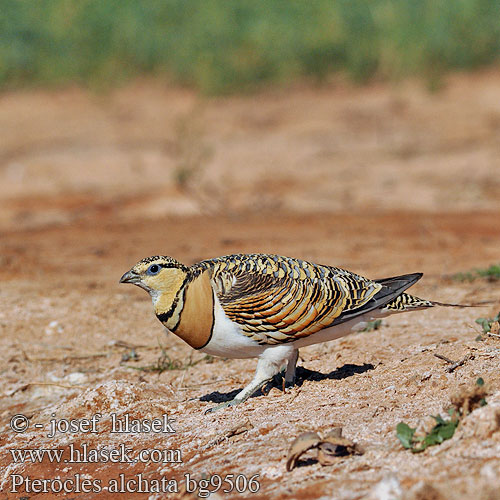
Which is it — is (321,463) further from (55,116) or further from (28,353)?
(55,116)

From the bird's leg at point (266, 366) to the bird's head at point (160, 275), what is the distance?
0.57 m

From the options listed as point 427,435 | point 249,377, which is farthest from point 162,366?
point 427,435

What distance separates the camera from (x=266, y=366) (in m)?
4.55

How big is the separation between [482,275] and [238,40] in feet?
37.8

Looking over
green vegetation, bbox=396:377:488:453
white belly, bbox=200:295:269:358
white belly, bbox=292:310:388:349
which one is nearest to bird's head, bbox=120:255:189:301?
white belly, bbox=200:295:269:358

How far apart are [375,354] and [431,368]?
83cm

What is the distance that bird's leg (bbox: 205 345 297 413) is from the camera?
14.8 feet

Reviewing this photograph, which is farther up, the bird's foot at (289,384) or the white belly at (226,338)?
the white belly at (226,338)

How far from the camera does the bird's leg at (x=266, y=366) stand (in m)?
4.51

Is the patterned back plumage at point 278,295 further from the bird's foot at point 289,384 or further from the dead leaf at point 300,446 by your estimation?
the dead leaf at point 300,446

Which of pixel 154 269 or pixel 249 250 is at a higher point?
pixel 249 250

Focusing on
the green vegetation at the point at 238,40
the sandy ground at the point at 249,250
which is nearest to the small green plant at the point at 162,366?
the sandy ground at the point at 249,250

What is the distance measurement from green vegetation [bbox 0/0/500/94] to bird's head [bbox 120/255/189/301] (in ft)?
41.0

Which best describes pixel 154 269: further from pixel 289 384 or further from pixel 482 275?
pixel 482 275
